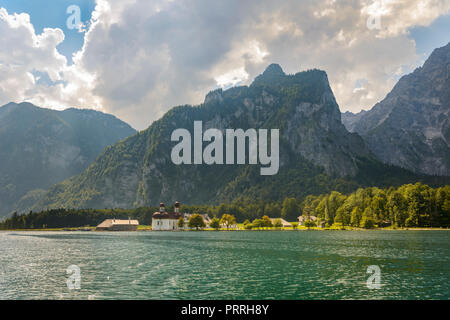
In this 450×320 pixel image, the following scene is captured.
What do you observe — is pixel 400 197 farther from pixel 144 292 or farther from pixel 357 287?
pixel 144 292

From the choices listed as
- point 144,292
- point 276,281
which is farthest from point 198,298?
point 276,281

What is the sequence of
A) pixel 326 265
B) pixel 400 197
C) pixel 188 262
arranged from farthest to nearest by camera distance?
pixel 400 197 < pixel 188 262 < pixel 326 265

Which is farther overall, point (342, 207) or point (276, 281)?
point (342, 207)

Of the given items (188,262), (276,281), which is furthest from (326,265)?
(188,262)

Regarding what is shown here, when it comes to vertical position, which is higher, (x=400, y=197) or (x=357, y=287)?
(x=400, y=197)

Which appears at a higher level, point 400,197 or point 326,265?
point 400,197
